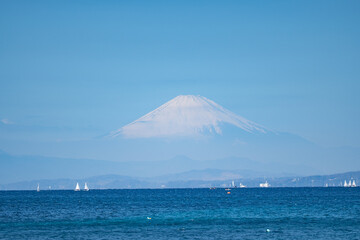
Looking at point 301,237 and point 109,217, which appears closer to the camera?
point 301,237

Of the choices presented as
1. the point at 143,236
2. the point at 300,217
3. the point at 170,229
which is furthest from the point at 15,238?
the point at 300,217

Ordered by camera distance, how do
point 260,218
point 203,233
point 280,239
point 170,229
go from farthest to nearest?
point 260,218 → point 170,229 → point 203,233 → point 280,239

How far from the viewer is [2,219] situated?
90.4 m

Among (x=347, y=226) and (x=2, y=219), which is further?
(x=2, y=219)

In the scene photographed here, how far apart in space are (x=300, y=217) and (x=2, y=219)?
152 feet

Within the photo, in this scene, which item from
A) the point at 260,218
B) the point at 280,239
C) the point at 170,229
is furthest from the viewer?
the point at 260,218

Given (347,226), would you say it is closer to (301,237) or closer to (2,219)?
(301,237)

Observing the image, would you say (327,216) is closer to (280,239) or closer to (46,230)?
(280,239)

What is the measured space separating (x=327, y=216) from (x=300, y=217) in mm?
5193

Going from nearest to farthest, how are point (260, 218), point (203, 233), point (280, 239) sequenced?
point (280, 239)
point (203, 233)
point (260, 218)

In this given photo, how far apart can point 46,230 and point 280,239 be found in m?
29.6

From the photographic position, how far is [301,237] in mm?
64125

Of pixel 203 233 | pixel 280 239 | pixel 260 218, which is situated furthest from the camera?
pixel 260 218

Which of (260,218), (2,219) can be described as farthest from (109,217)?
(260,218)
